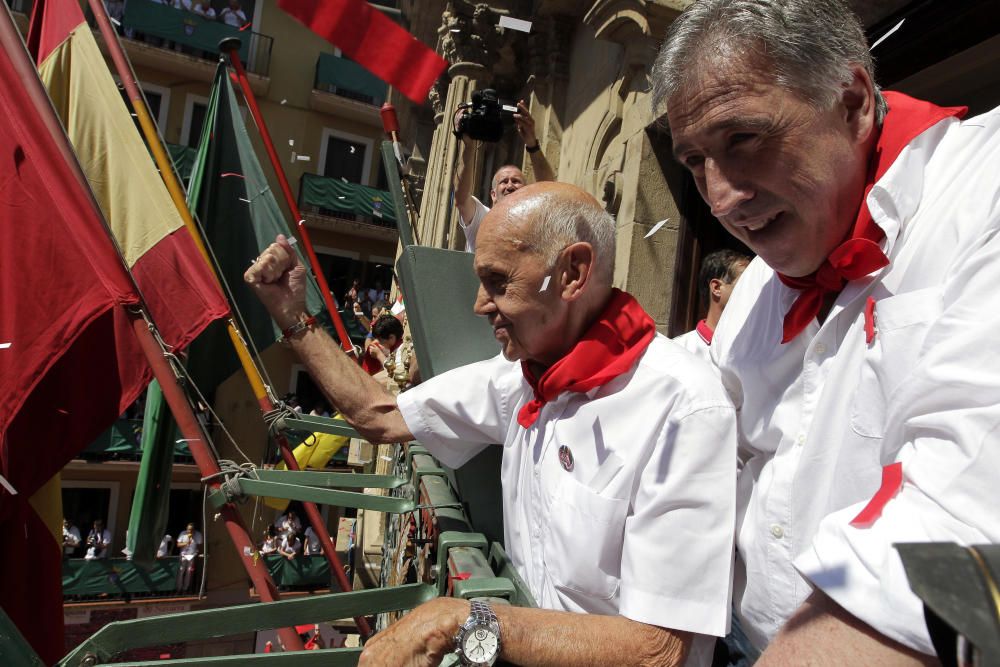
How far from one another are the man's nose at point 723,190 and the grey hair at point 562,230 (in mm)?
536

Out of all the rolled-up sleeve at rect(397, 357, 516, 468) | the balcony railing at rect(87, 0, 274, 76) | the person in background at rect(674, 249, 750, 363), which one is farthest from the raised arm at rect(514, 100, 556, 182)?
the balcony railing at rect(87, 0, 274, 76)

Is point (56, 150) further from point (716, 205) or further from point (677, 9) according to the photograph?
point (677, 9)

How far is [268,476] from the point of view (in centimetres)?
271

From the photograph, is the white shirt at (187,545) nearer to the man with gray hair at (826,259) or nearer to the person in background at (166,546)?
the person in background at (166,546)

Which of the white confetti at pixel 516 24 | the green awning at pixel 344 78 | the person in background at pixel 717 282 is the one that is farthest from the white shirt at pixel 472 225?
the green awning at pixel 344 78

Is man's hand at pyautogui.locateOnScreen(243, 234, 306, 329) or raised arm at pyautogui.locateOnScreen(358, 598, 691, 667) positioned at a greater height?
man's hand at pyautogui.locateOnScreen(243, 234, 306, 329)

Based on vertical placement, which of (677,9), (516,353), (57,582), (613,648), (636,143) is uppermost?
(677,9)

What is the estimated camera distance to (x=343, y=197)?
2256 cm

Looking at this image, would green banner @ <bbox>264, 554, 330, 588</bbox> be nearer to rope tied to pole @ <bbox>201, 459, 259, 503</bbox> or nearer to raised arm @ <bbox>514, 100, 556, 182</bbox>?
raised arm @ <bbox>514, 100, 556, 182</bbox>

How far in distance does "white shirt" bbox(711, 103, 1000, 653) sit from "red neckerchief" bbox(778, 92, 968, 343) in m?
0.02

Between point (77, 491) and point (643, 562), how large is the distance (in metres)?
21.3

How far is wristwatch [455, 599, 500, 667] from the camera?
1.32m

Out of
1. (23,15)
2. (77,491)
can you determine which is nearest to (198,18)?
(23,15)

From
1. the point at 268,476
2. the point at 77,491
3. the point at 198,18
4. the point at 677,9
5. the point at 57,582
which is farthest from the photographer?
the point at 198,18
